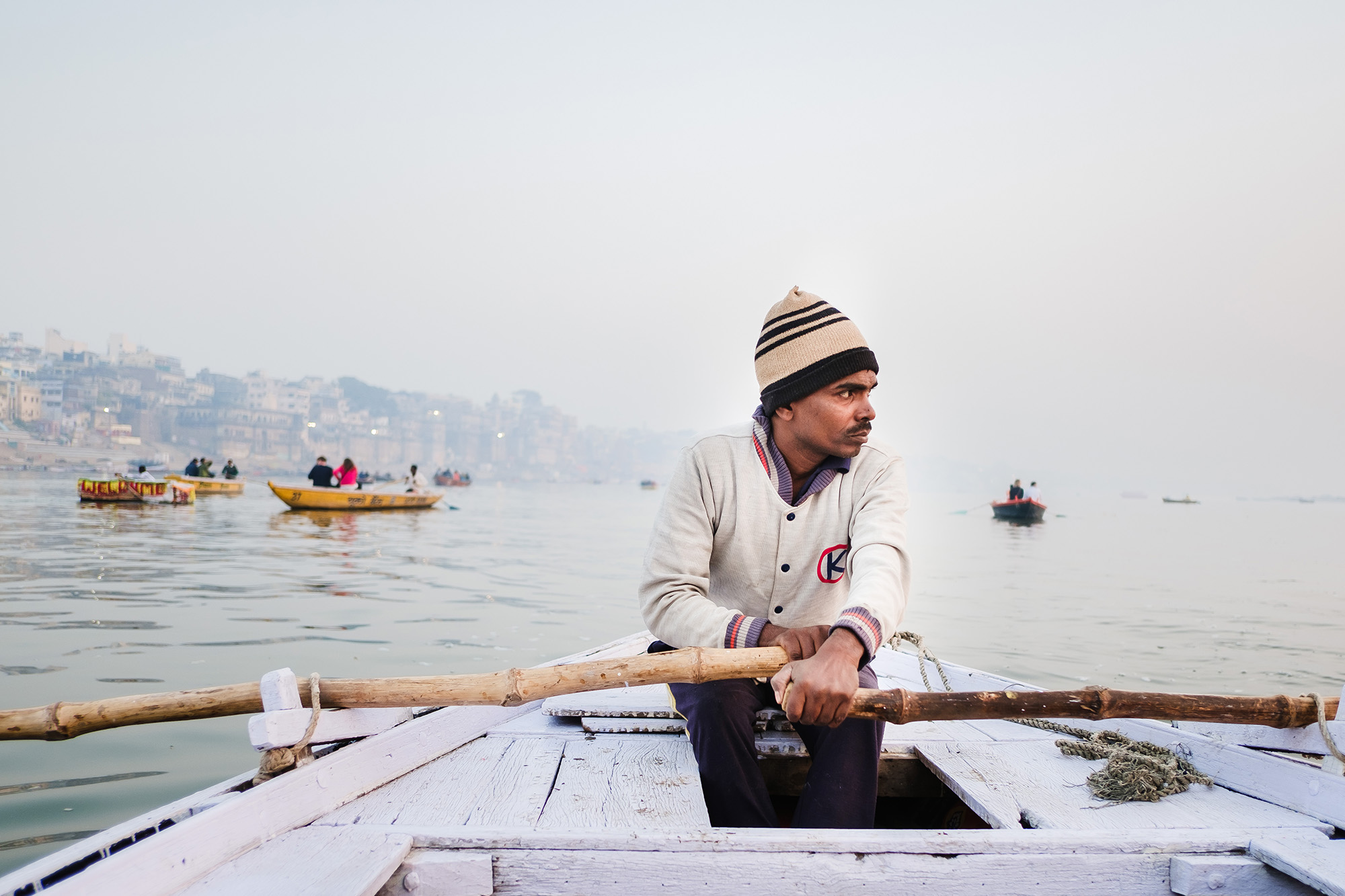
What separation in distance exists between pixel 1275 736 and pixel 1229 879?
0.61 meters

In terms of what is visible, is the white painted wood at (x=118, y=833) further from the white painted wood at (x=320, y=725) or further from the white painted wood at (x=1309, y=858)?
the white painted wood at (x=1309, y=858)

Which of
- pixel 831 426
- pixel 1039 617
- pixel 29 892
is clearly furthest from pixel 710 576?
pixel 1039 617

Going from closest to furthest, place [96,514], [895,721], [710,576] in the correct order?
[895,721], [710,576], [96,514]

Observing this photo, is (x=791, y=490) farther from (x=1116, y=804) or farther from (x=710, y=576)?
(x=1116, y=804)

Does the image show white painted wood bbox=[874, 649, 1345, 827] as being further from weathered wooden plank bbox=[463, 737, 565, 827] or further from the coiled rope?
weathered wooden plank bbox=[463, 737, 565, 827]

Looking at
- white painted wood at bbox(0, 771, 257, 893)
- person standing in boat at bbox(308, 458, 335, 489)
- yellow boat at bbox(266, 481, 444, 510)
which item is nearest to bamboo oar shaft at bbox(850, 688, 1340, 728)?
white painted wood at bbox(0, 771, 257, 893)

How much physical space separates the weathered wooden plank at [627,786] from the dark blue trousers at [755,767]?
80mm

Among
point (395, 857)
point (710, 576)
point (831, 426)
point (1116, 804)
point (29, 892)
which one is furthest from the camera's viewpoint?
point (710, 576)

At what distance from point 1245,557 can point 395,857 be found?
70.7 feet

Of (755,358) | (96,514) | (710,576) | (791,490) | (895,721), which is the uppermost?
(755,358)

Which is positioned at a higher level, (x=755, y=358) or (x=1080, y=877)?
(x=755, y=358)

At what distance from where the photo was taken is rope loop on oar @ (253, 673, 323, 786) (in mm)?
1563

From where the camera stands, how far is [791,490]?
82.3 inches

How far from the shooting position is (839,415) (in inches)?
78.3
